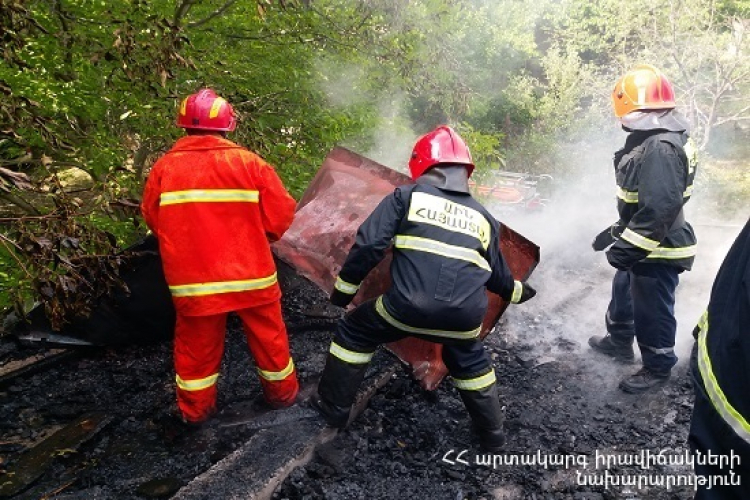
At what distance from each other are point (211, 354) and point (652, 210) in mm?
2919

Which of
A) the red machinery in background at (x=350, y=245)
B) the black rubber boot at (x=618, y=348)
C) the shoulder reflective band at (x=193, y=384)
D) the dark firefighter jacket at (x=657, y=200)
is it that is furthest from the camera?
the black rubber boot at (x=618, y=348)

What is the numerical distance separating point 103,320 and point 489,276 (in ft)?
8.42

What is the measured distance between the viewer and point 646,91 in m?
3.77

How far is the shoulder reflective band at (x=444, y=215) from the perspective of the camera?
9.19 feet

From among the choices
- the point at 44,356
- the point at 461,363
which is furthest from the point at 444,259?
the point at 44,356

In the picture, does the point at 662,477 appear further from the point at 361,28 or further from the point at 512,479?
the point at 361,28

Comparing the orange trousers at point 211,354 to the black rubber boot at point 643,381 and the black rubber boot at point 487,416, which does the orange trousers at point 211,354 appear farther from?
the black rubber boot at point 643,381

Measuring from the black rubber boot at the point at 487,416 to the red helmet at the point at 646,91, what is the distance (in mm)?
2254

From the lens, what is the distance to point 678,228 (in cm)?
379

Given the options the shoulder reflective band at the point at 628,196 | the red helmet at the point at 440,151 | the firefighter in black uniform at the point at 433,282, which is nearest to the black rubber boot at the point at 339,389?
the firefighter in black uniform at the point at 433,282

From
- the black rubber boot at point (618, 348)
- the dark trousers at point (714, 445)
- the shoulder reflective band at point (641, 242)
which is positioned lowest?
the black rubber boot at point (618, 348)

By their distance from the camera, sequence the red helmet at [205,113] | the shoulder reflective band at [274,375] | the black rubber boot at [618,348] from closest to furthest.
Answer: the red helmet at [205,113]
the shoulder reflective band at [274,375]
the black rubber boot at [618,348]

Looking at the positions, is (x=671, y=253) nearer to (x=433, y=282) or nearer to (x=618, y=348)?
(x=618, y=348)

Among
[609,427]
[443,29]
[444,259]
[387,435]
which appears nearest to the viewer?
[444,259]
